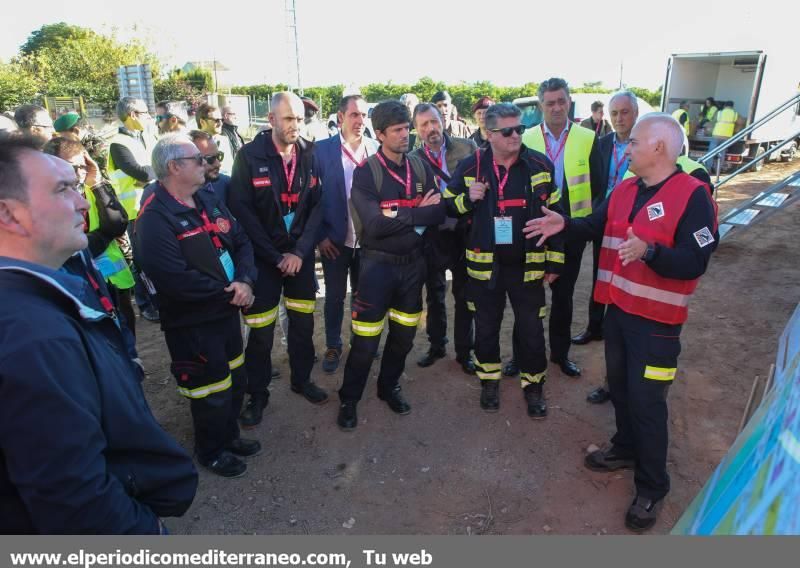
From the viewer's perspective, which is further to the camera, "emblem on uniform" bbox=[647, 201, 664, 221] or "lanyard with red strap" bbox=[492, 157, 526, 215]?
"lanyard with red strap" bbox=[492, 157, 526, 215]

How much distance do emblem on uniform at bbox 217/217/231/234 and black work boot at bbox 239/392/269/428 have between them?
1376 millimetres

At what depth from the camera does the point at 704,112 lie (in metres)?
14.4

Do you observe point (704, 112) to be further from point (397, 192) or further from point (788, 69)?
point (397, 192)

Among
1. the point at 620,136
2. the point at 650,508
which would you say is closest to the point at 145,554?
the point at 650,508

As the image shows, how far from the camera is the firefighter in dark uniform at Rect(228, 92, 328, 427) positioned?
3.66 meters

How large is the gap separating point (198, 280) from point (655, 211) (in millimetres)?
2484

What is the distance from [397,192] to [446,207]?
0.38 meters

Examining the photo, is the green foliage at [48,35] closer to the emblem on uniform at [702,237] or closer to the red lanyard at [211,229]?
the red lanyard at [211,229]

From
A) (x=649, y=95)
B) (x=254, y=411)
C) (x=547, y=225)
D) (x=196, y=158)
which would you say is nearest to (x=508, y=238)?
(x=547, y=225)

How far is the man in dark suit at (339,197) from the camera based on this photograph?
4371 millimetres

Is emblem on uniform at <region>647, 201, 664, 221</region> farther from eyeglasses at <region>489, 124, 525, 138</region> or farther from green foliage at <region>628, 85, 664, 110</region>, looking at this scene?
green foliage at <region>628, 85, 664, 110</region>

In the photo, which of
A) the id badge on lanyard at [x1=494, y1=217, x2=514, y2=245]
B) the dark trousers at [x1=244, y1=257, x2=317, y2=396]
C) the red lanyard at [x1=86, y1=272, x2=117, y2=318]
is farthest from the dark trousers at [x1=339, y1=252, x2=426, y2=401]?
the red lanyard at [x1=86, y1=272, x2=117, y2=318]

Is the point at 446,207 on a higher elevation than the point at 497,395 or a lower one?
higher

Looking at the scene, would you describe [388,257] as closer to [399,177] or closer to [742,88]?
[399,177]
